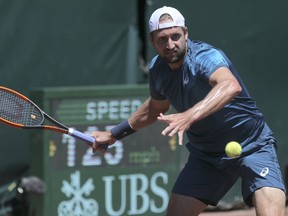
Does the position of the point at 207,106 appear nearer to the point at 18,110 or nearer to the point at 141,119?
the point at 141,119

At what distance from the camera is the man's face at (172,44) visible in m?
5.32

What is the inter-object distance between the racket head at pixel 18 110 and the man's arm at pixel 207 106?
1.22 meters

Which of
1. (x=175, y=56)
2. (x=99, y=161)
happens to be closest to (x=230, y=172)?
(x=175, y=56)

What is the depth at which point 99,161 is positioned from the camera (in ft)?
25.0

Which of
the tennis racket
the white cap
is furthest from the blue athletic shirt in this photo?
the tennis racket

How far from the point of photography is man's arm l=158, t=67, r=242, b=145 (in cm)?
479

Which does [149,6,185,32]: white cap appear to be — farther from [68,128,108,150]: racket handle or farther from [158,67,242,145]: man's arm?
[68,128,108,150]: racket handle

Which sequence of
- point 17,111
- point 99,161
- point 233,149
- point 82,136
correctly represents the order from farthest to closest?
point 99,161, point 17,111, point 82,136, point 233,149

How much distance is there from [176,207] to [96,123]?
7.01ft

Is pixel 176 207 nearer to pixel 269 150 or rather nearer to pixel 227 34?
pixel 269 150

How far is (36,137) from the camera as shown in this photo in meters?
7.48

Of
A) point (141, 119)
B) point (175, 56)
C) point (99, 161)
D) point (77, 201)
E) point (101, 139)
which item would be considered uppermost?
point (175, 56)

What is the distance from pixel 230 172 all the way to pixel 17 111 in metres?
1.38

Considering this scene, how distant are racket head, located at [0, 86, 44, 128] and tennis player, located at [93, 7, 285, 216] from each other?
0.41m
